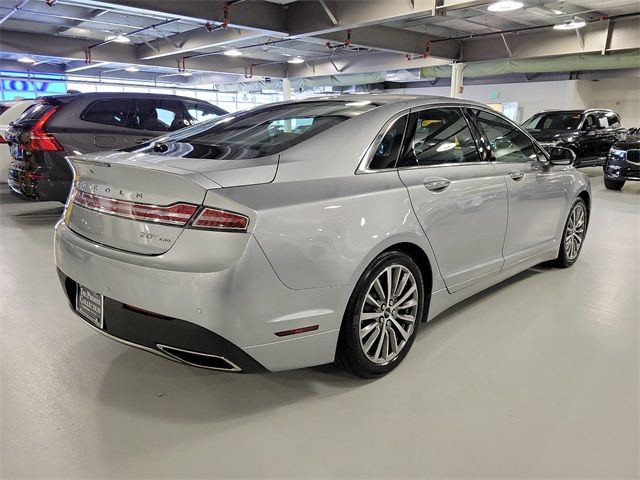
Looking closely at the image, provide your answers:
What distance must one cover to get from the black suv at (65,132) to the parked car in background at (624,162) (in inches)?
295

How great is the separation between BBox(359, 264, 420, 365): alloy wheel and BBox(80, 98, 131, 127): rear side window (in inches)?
174

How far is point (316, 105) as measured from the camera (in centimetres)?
253

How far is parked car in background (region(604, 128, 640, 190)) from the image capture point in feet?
26.3

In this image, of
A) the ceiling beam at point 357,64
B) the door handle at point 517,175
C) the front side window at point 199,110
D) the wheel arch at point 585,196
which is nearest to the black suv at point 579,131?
the ceiling beam at point 357,64

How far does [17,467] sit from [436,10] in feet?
23.2

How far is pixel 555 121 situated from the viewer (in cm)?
1066

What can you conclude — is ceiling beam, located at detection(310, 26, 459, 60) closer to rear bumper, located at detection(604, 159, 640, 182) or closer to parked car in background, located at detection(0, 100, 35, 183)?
rear bumper, located at detection(604, 159, 640, 182)

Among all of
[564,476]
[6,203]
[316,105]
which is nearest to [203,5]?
[6,203]

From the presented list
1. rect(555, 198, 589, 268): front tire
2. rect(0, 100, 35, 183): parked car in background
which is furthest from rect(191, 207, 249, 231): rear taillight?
rect(0, 100, 35, 183): parked car in background

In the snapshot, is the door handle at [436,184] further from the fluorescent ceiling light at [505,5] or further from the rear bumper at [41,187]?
the fluorescent ceiling light at [505,5]

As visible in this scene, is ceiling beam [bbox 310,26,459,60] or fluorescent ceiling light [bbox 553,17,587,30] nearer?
fluorescent ceiling light [bbox 553,17,587,30]

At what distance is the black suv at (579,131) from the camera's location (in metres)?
10.1

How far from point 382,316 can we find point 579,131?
10.0 m

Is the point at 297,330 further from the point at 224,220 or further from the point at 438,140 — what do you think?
the point at 438,140
